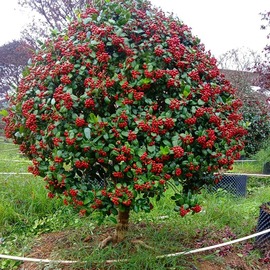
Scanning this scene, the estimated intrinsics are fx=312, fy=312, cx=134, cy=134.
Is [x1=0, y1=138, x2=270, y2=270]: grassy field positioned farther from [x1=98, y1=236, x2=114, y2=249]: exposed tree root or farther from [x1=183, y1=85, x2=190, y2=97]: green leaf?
[x1=183, y1=85, x2=190, y2=97]: green leaf

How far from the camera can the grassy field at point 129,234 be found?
2111 millimetres

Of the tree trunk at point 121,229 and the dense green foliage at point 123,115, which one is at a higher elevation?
the dense green foliage at point 123,115

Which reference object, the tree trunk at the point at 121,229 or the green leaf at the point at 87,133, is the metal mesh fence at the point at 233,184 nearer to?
the tree trunk at the point at 121,229

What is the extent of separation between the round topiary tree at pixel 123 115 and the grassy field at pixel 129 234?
1.59ft

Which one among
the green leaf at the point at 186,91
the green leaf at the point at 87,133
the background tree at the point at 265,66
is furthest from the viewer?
the background tree at the point at 265,66

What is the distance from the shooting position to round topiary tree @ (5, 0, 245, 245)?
1632 mm

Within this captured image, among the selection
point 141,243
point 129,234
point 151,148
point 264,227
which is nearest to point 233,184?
point 264,227

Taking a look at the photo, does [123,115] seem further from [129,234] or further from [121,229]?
[129,234]

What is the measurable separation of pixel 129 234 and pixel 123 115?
3.92ft

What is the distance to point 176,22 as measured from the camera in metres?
2.16

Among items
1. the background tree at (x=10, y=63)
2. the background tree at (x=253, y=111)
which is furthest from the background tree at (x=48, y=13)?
the background tree at (x=253, y=111)

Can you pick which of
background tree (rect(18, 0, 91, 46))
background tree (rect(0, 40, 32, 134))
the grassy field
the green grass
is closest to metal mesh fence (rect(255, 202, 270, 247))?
the grassy field

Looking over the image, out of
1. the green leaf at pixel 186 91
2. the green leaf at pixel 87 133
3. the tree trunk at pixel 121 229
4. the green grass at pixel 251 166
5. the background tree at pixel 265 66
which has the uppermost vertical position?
the background tree at pixel 265 66

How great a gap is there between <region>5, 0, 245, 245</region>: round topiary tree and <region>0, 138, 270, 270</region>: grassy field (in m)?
0.48
